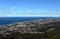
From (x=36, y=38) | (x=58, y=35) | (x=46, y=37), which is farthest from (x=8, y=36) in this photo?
(x=58, y=35)

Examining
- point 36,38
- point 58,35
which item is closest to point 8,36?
point 36,38

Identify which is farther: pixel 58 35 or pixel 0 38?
pixel 0 38

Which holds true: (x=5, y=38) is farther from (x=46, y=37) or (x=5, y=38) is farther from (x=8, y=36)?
(x=46, y=37)

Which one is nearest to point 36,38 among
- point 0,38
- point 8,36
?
point 8,36

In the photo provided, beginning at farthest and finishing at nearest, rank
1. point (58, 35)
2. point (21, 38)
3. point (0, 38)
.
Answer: point (0, 38) < point (21, 38) < point (58, 35)

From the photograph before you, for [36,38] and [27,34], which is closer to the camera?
[36,38]

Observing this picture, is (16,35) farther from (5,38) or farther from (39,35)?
(39,35)

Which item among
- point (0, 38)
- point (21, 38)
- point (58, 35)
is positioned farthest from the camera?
point (0, 38)

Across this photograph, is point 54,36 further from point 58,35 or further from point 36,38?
point 36,38
